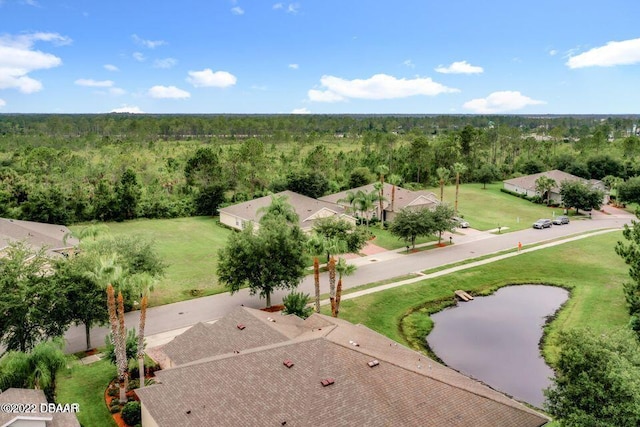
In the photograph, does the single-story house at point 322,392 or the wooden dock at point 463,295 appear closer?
the single-story house at point 322,392

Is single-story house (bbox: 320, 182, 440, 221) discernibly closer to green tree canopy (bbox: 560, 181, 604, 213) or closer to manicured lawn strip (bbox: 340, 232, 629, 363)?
manicured lawn strip (bbox: 340, 232, 629, 363)

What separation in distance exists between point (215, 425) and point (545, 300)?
36.0 metres

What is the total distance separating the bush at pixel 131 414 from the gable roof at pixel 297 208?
38372mm

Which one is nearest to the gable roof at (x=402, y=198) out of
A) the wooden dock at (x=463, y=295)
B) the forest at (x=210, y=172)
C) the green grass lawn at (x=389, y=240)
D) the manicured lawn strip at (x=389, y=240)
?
the forest at (x=210, y=172)

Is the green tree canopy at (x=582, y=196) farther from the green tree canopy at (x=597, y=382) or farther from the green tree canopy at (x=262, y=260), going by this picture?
the green tree canopy at (x=597, y=382)

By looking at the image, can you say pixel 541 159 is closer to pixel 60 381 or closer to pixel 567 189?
pixel 567 189

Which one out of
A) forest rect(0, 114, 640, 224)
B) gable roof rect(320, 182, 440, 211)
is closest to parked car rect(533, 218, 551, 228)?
gable roof rect(320, 182, 440, 211)

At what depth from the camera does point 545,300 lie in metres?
45.1

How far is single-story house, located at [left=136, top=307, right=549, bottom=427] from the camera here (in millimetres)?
19438

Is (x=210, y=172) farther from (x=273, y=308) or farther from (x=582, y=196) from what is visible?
(x=582, y=196)

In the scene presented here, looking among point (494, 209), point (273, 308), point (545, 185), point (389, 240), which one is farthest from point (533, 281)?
point (545, 185)

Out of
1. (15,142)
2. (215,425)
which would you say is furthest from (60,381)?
(15,142)

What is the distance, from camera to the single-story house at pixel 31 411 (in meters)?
19.8

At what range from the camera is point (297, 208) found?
217 ft
